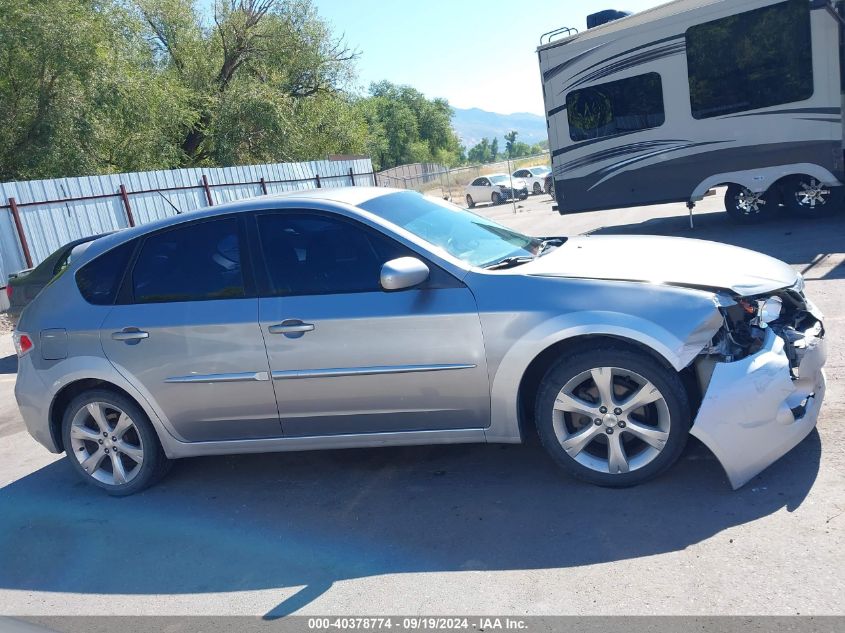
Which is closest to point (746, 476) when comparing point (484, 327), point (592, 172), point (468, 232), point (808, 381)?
point (808, 381)

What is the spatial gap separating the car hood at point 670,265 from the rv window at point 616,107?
30.1 feet

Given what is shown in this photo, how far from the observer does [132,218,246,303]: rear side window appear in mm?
4812

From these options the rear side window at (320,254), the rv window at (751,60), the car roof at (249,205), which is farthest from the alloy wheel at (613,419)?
the rv window at (751,60)

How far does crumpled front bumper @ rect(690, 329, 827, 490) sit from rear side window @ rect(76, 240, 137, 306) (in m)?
3.61

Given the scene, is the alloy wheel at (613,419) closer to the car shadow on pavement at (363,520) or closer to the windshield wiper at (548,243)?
the car shadow on pavement at (363,520)

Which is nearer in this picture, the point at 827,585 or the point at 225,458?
the point at 827,585

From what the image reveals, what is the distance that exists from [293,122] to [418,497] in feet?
93.9

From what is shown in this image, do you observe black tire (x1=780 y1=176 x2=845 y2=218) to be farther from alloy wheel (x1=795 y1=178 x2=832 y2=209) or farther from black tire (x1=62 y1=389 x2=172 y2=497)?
black tire (x1=62 y1=389 x2=172 y2=497)

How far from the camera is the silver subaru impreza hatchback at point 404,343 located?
4.01 m

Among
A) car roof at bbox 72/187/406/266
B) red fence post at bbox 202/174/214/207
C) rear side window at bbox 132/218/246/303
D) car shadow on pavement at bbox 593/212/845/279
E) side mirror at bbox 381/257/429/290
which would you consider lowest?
car shadow on pavement at bbox 593/212/845/279

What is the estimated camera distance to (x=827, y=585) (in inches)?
123

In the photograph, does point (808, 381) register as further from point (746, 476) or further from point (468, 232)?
point (468, 232)

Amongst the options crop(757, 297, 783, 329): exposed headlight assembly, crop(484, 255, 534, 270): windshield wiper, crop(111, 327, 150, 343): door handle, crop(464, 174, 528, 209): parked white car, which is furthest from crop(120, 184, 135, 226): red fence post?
crop(464, 174, 528, 209): parked white car

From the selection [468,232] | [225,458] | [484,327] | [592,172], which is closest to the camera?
[484,327]
